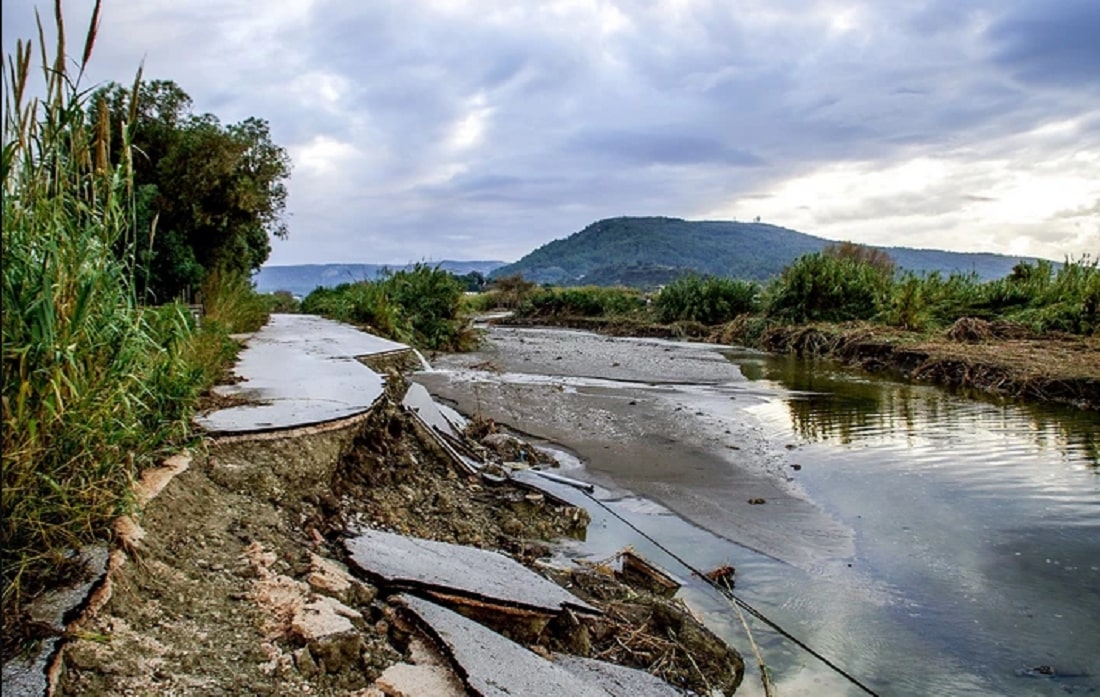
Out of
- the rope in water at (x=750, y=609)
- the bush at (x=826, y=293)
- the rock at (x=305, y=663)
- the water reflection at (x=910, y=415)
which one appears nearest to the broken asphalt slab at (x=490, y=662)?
the rock at (x=305, y=663)

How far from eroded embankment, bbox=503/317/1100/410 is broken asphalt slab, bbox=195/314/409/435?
9464 millimetres

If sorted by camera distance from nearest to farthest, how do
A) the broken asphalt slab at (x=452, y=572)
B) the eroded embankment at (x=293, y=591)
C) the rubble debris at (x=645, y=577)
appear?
the eroded embankment at (x=293, y=591) < the broken asphalt slab at (x=452, y=572) < the rubble debris at (x=645, y=577)

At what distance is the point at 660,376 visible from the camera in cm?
1427

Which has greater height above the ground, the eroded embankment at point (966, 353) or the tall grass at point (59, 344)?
the tall grass at point (59, 344)

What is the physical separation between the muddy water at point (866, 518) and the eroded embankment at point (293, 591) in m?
0.51

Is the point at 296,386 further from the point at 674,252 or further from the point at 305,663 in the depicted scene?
the point at 674,252

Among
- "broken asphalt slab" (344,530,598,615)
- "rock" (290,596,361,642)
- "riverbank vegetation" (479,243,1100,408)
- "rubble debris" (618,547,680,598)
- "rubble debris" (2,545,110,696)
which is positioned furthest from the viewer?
"riverbank vegetation" (479,243,1100,408)

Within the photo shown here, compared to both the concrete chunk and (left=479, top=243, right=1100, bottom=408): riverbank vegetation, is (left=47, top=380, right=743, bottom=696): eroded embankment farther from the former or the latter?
(left=479, top=243, right=1100, bottom=408): riverbank vegetation

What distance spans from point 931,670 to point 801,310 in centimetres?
2035

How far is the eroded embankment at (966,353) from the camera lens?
1135 cm

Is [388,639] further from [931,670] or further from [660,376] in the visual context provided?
[660,376]

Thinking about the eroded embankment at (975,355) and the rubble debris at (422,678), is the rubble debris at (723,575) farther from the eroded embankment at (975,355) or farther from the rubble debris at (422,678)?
the eroded embankment at (975,355)

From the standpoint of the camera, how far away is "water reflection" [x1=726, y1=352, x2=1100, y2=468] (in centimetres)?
852

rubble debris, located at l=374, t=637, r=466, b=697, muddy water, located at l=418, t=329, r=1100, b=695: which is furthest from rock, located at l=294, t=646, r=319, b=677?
muddy water, located at l=418, t=329, r=1100, b=695
